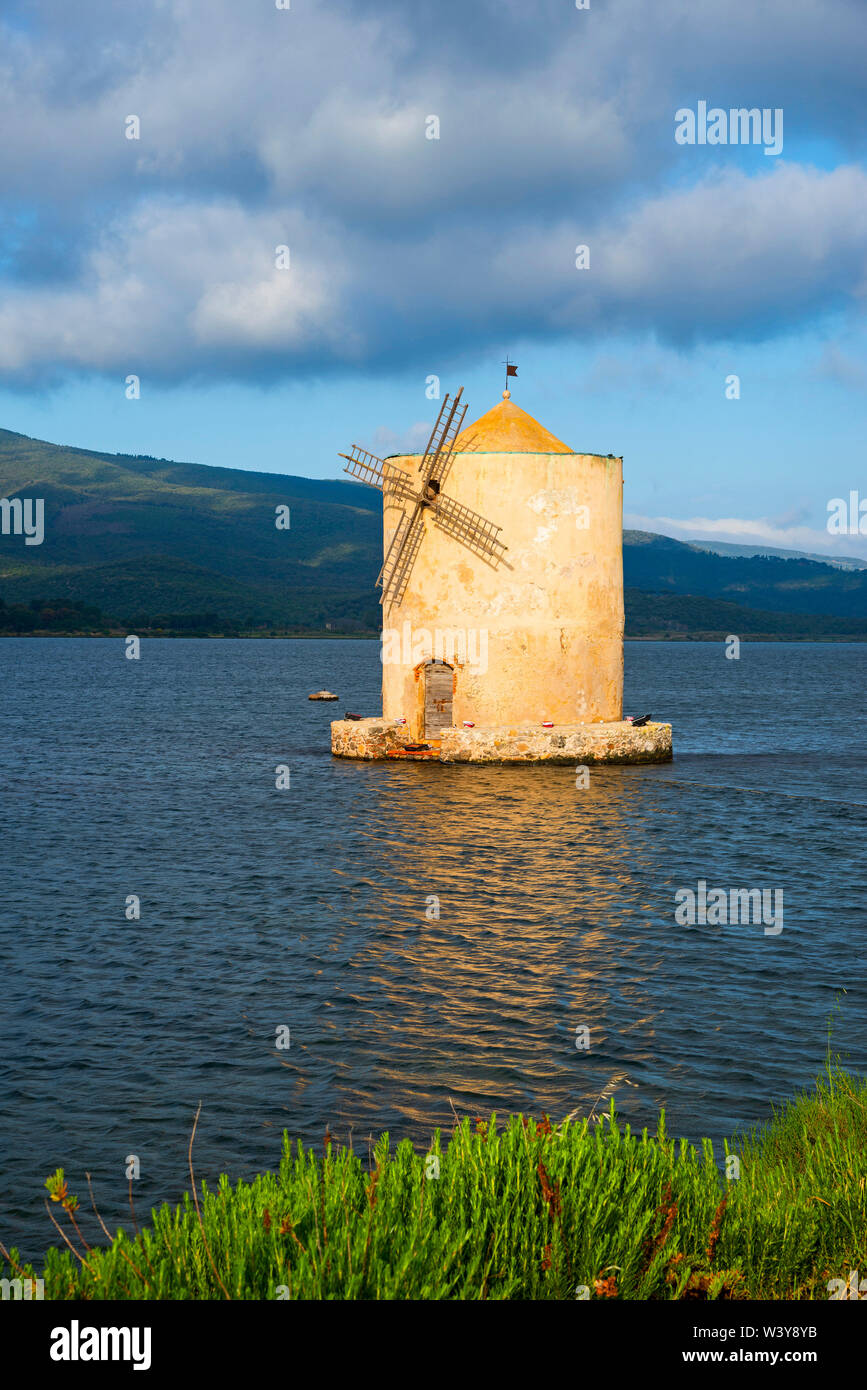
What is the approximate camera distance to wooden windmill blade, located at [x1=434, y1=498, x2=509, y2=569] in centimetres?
3186

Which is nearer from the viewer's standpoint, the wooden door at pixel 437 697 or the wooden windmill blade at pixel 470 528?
the wooden windmill blade at pixel 470 528

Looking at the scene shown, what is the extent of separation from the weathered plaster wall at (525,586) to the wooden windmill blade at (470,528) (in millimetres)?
176

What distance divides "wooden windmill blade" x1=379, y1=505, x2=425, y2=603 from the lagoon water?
4.82 metres

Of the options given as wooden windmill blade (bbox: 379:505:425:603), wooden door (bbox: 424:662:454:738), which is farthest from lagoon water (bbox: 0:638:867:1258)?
wooden windmill blade (bbox: 379:505:425:603)

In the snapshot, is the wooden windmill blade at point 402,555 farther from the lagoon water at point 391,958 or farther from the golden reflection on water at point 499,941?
the golden reflection on water at point 499,941

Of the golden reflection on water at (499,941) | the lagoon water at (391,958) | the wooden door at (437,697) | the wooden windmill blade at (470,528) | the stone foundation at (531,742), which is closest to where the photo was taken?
the lagoon water at (391,958)

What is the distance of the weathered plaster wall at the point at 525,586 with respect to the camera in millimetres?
31953

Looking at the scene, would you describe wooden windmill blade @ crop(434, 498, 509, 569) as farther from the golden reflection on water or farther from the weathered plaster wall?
the golden reflection on water

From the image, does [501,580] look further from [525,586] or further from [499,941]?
[499,941]

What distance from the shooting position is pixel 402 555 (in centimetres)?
3297

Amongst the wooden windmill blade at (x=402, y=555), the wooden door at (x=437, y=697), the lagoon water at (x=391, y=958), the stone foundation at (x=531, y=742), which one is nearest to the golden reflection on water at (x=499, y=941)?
the lagoon water at (x=391, y=958)

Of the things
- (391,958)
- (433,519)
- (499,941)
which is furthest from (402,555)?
(391,958)
